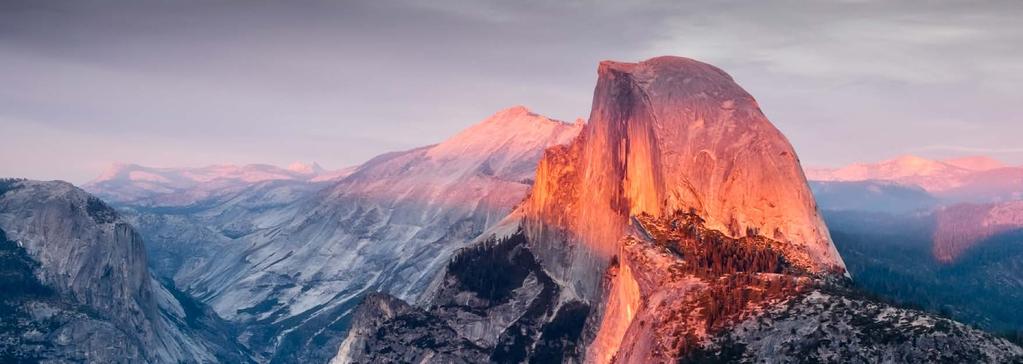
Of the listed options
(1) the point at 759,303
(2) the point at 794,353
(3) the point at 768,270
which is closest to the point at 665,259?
(3) the point at 768,270

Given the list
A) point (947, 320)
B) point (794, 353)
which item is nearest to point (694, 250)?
point (794, 353)

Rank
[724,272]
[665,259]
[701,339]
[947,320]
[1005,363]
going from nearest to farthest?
[1005,363] < [947,320] < [701,339] < [724,272] < [665,259]

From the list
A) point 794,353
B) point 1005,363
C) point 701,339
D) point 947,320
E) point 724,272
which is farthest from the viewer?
point 724,272

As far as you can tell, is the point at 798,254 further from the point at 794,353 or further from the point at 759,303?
the point at 794,353

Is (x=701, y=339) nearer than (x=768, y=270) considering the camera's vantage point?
Yes

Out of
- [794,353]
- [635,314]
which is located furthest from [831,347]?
[635,314]

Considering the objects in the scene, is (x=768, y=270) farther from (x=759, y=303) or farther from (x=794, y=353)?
(x=794, y=353)

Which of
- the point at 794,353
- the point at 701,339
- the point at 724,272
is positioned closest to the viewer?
the point at 794,353

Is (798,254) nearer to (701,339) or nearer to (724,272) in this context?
(724,272)

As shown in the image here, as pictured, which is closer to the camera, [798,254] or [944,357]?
[944,357]
